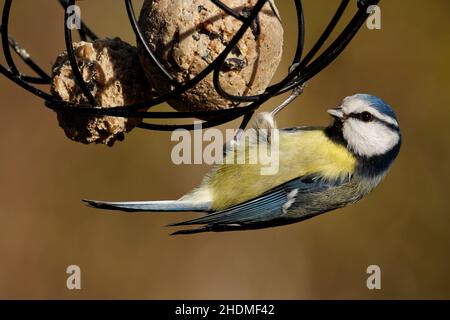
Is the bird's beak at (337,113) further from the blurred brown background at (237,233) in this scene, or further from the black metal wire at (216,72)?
the blurred brown background at (237,233)

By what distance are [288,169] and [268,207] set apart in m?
0.20

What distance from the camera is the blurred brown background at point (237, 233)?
461 cm

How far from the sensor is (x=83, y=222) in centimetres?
469

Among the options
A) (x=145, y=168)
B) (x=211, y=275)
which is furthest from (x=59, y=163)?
(x=211, y=275)

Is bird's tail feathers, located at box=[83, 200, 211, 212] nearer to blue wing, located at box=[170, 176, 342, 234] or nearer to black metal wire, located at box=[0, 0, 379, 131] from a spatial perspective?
blue wing, located at box=[170, 176, 342, 234]

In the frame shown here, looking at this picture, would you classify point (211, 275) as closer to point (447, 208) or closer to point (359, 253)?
point (359, 253)

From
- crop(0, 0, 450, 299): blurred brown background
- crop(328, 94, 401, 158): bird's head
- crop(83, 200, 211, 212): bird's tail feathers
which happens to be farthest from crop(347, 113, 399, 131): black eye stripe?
crop(0, 0, 450, 299): blurred brown background

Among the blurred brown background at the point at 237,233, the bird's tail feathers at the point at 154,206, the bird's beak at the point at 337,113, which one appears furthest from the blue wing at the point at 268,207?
the blurred brown background at the point at 237,233

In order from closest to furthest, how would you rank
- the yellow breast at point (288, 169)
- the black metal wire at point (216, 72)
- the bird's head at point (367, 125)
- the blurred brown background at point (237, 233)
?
the black metal wire at point (216, 72) < the bird's head at point (367, 125) < the yellow breast at point (288, 169) < the blurred brown background at point (237, 233)

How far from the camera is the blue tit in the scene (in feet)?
9.69

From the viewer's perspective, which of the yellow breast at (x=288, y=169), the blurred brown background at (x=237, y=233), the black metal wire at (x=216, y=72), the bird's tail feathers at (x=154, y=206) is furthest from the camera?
the blurred brown background at (x=237, y=233)

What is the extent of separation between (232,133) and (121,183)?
1.68m

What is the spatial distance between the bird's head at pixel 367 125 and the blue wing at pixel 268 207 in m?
0.20

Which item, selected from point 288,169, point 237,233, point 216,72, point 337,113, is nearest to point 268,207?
point 288,169
